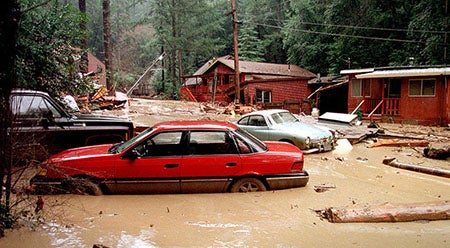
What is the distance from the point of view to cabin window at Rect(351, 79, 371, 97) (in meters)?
20.6

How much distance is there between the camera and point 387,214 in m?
4.87

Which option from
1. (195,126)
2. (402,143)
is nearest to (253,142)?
(195,126)

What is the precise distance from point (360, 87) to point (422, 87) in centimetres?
375

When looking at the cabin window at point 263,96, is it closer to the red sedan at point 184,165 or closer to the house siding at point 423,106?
the house siding at point 423,106

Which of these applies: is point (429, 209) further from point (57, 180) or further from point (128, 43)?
point (128, 43)

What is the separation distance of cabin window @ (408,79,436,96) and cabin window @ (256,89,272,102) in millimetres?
13604

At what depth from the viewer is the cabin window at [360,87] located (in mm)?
20625

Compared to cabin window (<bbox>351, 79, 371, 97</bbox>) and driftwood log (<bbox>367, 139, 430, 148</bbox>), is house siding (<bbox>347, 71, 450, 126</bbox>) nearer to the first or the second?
cabin window (<bbox>351, 79, 371, 97</bbox>)

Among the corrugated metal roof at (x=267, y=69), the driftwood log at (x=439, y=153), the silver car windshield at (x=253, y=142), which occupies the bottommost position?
the driftwood log at (x=439, y=153)

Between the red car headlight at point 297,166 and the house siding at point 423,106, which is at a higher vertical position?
the house siding at point 423,106

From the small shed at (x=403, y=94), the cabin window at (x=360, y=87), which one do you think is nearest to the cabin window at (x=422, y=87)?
the small shed at (x=403, y=94)

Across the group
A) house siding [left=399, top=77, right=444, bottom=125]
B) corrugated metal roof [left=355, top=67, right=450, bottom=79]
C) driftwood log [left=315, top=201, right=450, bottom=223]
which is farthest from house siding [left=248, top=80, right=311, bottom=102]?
driftwood log [left=315, top=201, right=450, bottom=223]

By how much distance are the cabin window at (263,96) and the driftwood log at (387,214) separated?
25.3 m

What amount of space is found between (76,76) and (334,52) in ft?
96.9
